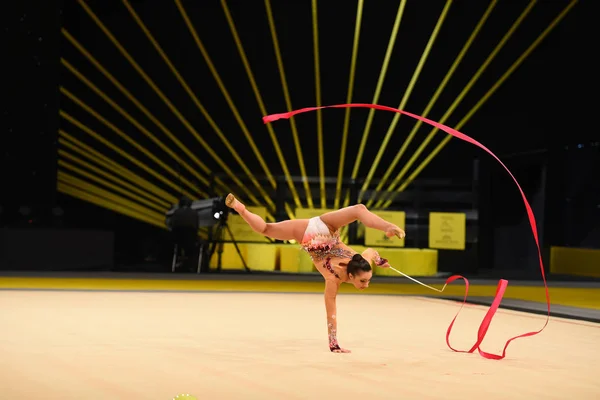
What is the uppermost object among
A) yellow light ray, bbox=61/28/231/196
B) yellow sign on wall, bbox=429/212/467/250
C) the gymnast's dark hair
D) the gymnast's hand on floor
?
yellow light ray, bbox=61/28/231/196

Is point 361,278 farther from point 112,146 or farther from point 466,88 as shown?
point 466,88

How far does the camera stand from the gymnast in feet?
28.7

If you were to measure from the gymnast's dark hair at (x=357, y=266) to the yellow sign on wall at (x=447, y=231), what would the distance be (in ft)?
60.0

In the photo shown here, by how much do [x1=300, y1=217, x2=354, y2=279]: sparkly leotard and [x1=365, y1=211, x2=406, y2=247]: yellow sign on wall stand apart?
16847 mm

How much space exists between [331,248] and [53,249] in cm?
1661

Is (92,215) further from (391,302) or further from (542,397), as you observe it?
(542,397)

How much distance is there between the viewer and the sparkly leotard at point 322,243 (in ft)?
29.5

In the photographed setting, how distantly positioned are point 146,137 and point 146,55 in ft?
7.78

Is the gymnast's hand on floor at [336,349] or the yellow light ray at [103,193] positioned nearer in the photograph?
the gymnast's hand on floor at [336,349]

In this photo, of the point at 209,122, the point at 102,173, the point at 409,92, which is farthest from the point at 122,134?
the point at 409,92

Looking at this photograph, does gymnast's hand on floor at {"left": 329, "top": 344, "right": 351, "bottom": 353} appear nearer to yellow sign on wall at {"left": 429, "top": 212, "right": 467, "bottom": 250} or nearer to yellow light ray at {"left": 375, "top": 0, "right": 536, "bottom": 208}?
yellow light ray at {"left": 375, "top": 0, "right": 536, "bottom": 208}

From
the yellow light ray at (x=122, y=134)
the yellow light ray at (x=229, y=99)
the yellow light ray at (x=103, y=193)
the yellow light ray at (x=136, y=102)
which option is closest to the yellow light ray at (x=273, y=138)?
the yellow light ray at (x=229, y=99)

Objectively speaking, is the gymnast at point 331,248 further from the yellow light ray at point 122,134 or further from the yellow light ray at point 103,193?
the yellow light ray at point 103,193

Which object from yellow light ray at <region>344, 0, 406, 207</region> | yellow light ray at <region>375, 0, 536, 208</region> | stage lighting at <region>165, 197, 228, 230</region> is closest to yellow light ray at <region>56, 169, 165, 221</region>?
stage lighting at <region>165, 197, 228, 230</region>
